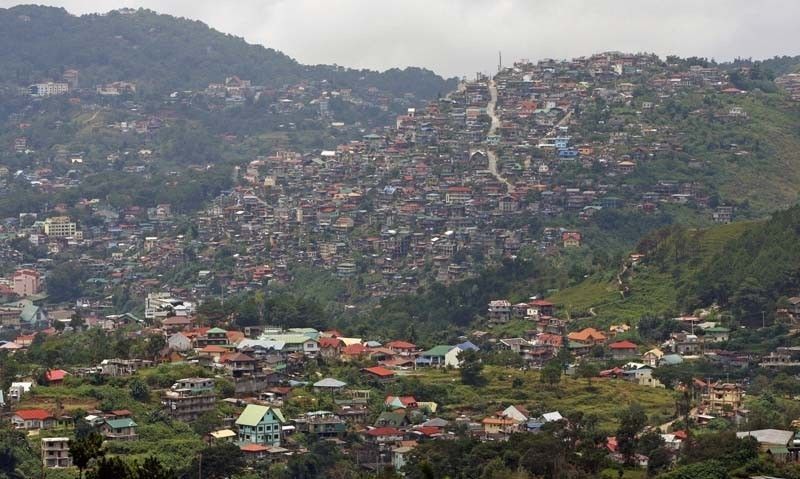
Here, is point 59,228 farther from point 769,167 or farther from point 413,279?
point 769,167

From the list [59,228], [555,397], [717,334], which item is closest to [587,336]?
[717,334]

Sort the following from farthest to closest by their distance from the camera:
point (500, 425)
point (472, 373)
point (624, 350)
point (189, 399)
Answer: point (624, 350) < point (472, 373) < point (189, 399) < point (500, 425)

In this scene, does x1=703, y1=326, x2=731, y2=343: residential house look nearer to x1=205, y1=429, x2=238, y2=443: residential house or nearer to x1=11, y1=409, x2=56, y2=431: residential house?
x1=205, y1=429, x2=238, y2=443: residential house

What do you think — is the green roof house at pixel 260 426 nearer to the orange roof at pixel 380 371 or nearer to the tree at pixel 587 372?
the orange roof at pixel 380 371

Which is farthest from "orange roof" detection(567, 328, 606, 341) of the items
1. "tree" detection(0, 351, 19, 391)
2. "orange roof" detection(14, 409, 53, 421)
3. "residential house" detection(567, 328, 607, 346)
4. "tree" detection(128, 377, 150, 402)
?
"orange roof" detection(14, 409, 53, 421)

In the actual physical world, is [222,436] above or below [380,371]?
below
